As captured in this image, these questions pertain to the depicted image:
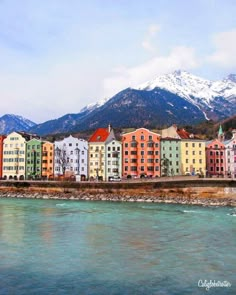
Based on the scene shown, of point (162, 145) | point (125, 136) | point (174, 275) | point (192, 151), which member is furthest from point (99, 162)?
point (174, 275)

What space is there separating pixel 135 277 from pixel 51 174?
267ft

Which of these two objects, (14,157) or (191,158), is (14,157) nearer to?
(14,157)

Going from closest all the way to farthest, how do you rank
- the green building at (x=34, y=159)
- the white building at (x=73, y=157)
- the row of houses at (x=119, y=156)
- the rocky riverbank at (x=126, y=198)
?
the rocky riverbank at (x=126, y=198), the row of houses at (x=119, y=156), the white building at (x=73, y=157), the green building at (x=34, y=159)

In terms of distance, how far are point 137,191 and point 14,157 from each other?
43047 mm

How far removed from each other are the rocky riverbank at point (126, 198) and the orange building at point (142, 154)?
21.9m

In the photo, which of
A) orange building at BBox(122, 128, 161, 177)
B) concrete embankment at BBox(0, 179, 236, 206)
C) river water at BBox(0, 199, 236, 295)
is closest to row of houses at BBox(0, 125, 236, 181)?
orange building at BBox(122, 128, 161, 177)

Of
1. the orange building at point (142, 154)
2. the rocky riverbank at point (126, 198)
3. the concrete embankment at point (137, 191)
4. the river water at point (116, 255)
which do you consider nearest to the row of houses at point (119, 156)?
the orange building at point (142, 154)

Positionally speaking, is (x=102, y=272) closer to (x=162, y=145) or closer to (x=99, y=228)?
(x=99, y=228)

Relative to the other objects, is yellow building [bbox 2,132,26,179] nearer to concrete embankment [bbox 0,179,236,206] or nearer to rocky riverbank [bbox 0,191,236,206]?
concrete embankment [bbox 0,179,236,206]

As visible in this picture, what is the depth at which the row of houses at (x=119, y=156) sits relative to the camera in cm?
9125

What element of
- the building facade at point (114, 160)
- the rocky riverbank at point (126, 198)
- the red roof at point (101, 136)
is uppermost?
the red roof at point (101, 136)

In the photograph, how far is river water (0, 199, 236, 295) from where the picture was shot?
1862 cm

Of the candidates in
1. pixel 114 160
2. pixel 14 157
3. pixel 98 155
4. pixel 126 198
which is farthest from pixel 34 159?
pixel 126 198

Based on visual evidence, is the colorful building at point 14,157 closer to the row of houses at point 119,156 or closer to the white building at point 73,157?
the row of houses at point 119,156
